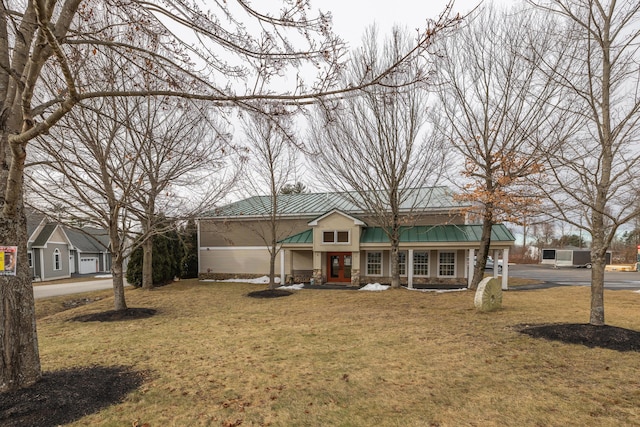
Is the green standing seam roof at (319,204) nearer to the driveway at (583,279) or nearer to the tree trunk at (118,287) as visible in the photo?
the driveway at (583,279)

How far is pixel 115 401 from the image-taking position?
4047 millimetres

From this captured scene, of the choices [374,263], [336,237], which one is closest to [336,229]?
[336,237]

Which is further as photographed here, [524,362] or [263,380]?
[524,362]

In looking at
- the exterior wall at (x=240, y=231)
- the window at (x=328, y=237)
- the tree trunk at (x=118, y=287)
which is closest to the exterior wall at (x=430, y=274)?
the window at (x=328, y=237)

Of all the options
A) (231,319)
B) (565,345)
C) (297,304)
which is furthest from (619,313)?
(231,319)

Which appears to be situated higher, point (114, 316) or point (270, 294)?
point (114, 316)

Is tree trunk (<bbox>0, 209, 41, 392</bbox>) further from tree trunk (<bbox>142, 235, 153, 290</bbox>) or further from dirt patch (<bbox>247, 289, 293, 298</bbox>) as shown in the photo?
tree trunk (<bbox>142, 235, 153, 290</bbox>)

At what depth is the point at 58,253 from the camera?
25.9 meters

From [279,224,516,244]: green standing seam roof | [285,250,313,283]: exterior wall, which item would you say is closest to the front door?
[285,250,313,283]: exterior wall

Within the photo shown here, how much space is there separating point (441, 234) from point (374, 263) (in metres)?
4.05

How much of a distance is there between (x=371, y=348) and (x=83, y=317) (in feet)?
28.7

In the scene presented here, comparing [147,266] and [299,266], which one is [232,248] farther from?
[147,266]

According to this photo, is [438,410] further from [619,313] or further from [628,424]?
[619,313]

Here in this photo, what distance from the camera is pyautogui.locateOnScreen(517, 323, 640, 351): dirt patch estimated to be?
5836 mm
